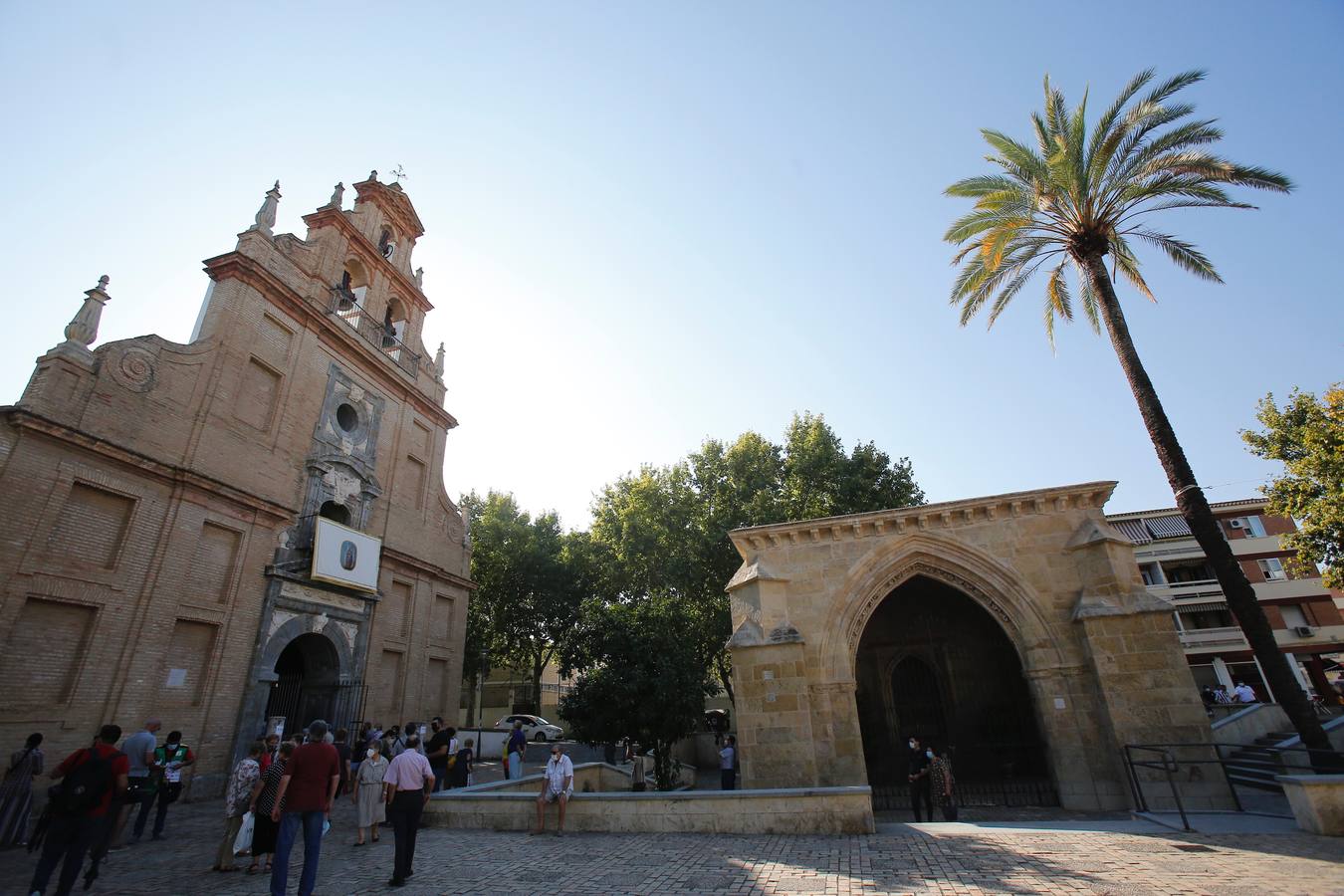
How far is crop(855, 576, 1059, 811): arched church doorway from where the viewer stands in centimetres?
1552

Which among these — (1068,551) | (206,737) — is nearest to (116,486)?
(206,737)

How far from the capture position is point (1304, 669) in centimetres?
2767

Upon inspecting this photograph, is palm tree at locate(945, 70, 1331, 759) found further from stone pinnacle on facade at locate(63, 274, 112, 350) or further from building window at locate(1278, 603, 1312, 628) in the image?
building window at locate(1278, 603, 1312, 628)

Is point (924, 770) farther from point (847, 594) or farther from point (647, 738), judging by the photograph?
point (647, 738)

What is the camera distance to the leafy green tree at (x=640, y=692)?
16.0 m

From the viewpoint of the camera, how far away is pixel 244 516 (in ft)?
46.3

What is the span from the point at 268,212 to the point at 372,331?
4540mm

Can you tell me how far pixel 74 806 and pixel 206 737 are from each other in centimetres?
885

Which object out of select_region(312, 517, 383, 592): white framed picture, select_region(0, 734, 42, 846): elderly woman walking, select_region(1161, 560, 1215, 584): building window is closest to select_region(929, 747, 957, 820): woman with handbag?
select_region(0, 734, 42, 846): elderly woman walking

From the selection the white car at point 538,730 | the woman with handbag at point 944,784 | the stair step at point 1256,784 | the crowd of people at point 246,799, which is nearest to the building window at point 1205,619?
the stair step at point 1256,784

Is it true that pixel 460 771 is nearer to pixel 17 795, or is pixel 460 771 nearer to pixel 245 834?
pixel 245 834

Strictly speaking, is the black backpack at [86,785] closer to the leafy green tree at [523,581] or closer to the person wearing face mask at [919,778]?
the person wearing face mask at [919,778]

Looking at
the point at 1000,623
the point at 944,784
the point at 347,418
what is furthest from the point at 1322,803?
the point at 347,418

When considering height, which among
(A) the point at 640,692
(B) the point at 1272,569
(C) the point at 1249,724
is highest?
(B) the point at 1272,569
